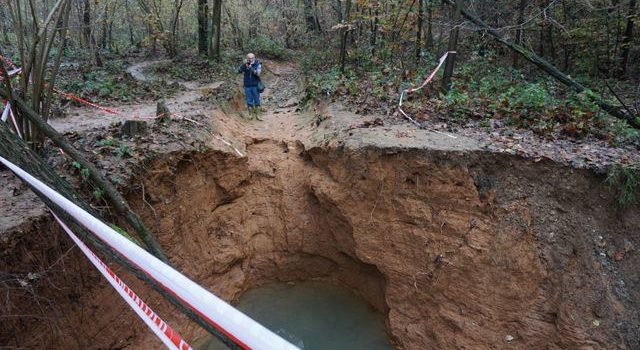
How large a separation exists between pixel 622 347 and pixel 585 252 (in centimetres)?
120

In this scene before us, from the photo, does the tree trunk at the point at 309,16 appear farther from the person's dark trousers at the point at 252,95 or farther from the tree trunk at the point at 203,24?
the person's dark trousers at the point at 252,95

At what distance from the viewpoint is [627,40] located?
10.0 m

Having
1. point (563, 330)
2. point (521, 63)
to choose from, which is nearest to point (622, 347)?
point (563, 330)

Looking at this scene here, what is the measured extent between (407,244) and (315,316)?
93.0 inches

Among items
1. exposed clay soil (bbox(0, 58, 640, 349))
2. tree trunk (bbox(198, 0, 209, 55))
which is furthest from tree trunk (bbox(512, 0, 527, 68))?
tree trunk (bbox(198, 0, 209, 55))

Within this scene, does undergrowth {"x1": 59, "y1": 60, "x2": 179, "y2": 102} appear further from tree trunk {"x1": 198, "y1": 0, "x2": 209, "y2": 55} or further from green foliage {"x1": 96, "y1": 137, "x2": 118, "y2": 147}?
tree trunk {"x1": 198, "y1": 0, "x2": 209, "y2": 55}

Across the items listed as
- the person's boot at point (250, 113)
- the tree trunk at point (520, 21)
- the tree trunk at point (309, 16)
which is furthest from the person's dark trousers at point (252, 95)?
the tree trunk at point (309, 16)

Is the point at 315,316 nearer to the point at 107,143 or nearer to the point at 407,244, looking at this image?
the point at 407,244

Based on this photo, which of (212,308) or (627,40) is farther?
(627,40)

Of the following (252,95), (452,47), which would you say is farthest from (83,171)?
(452,47)

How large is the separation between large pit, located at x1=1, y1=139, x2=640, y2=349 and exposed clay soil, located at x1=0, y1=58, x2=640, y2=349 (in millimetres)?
20

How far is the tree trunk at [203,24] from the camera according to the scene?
16141 millimetres

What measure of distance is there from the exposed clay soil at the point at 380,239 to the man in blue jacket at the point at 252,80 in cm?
189

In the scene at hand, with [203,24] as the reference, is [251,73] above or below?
below
